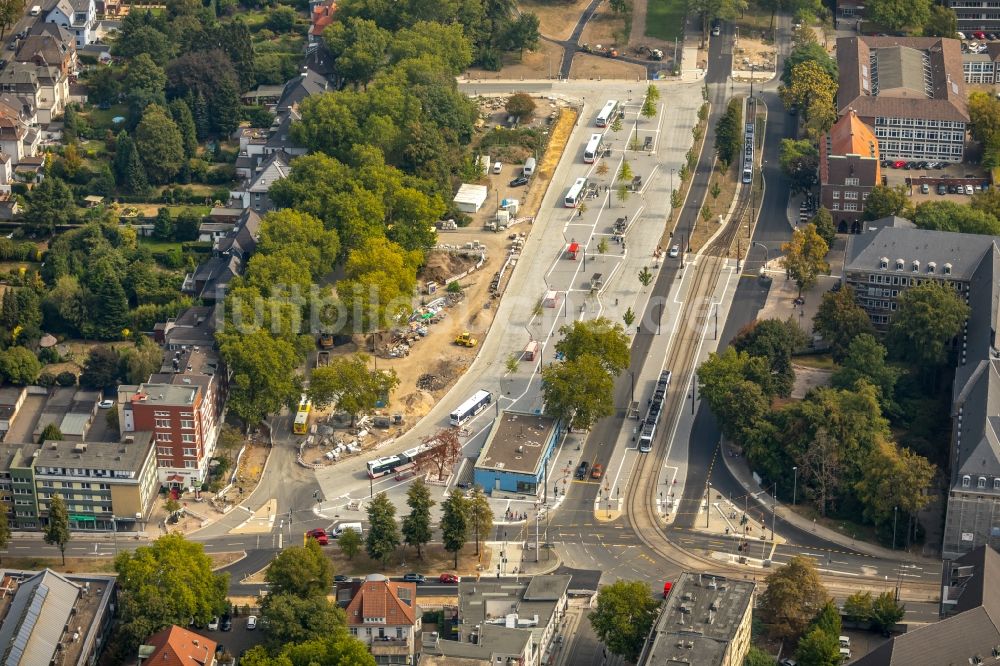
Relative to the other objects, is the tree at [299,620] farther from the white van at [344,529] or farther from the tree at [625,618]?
the tree at [625,618]

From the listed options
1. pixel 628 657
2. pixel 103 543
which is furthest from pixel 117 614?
pixel 628 657

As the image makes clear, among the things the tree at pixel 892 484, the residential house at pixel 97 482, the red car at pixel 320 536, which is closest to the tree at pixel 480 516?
the red car at pixel 320 536

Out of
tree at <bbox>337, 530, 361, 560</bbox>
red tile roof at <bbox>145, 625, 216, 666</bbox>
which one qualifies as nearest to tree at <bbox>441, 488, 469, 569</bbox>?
tree at <bbox>337, 530, 361, 560</bbox>

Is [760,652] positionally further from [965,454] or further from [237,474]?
[237,474]

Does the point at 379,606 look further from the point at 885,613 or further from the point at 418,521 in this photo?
the point at 885,613

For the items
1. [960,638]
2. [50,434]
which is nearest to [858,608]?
[960,638]

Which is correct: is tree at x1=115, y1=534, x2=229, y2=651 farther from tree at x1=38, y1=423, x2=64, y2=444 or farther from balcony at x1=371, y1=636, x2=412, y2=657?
tree at x1=38, y1=423, x2=64, y2=444
